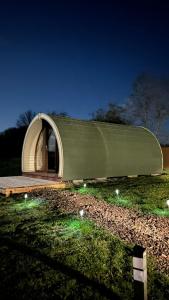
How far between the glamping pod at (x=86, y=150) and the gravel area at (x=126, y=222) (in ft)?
13.5

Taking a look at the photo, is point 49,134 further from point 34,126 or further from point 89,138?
point 89,138

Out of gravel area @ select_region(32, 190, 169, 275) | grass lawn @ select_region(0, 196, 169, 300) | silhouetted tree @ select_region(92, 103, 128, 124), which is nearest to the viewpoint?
grass lawn @ select_region(0, 196, 169, 300)

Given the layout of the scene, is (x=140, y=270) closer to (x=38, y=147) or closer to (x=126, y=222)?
(x=126, y=222)

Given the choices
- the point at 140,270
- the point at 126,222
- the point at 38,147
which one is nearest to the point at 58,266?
the point at 140,270

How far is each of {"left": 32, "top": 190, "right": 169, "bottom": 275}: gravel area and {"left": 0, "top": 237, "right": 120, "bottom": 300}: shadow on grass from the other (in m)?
1.19

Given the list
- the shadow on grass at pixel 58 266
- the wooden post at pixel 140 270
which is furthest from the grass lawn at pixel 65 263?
the wooden post at pixel 140 270

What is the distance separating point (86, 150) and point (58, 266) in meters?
10.7

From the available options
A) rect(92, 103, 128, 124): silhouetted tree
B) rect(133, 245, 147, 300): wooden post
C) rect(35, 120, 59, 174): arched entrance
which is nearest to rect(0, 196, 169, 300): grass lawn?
rect(133, 245, 147, 300): wooden post

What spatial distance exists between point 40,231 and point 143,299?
3818 mm

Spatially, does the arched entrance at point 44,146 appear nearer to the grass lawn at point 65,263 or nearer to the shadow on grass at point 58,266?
the grass lawn at point 65,263

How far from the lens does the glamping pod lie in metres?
14.8

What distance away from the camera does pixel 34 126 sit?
16.9 meters

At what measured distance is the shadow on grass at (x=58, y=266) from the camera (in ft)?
14.3

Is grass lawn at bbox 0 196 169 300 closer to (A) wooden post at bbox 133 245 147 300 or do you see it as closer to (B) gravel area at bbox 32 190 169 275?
(B) gravel area at bbox 32 190 169 275
